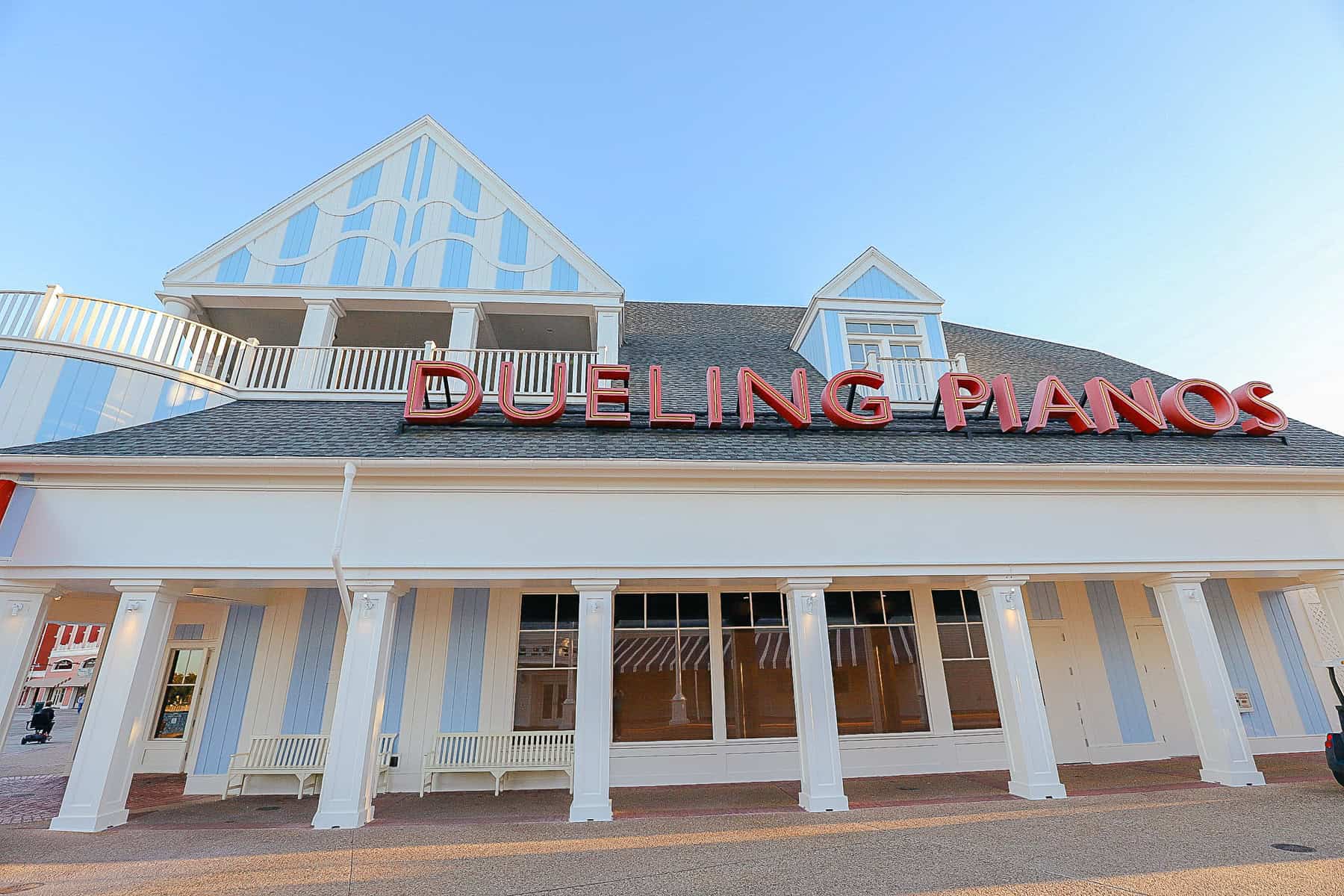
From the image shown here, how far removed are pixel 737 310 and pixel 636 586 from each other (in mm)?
11568

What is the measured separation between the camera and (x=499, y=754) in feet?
34.7

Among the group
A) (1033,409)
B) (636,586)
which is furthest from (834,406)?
(636,586)

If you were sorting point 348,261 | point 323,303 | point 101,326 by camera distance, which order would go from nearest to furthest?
point 101,326, point 323,303, point 348,261

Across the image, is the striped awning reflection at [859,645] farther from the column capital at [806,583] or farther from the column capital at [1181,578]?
the column capital at [1181,578]

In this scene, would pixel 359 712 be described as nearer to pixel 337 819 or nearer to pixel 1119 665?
pixel 337 819

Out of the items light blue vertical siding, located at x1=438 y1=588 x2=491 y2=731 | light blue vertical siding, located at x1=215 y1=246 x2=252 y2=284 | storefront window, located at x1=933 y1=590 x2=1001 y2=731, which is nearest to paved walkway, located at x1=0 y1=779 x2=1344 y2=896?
light blue vertical siding, located at x1=438 y1=588 x2=491 y2=731

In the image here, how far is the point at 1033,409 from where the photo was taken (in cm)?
1150

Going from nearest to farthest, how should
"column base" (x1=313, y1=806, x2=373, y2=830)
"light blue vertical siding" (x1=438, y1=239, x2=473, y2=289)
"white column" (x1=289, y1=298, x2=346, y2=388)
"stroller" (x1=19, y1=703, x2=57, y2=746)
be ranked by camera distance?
"column base" (x1=313, y1=806, x2=373, y2=830) < "white column" (x1=289, y1=298, x2=346, y2=388) < "light blue vertical siding" (x1=438, y1=239, x2=473, y2=289) < "stroller" (x1=19, y1=703, x2=57, y2=746)

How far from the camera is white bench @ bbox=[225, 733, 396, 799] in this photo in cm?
1031

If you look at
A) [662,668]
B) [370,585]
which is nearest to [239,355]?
[370,585]

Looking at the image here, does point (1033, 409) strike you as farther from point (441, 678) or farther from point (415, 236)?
point (415, 236)

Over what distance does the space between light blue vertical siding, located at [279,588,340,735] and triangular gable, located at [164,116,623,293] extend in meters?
6.85

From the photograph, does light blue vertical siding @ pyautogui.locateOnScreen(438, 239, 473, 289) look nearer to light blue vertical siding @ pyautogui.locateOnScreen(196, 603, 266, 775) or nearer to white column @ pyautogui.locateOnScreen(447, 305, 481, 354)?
white column @ pyautogui.locateOnScreen(447, 305, 481, 354)

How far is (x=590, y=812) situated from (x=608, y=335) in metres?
9.11
